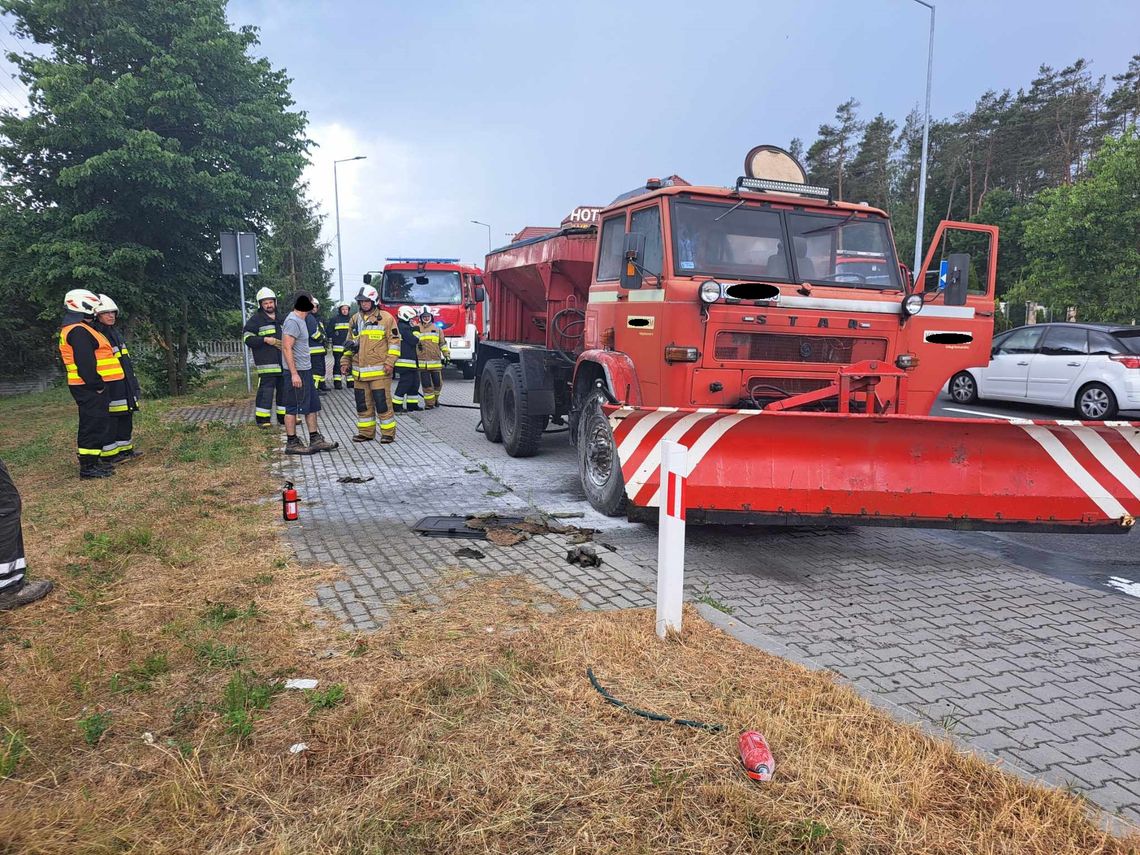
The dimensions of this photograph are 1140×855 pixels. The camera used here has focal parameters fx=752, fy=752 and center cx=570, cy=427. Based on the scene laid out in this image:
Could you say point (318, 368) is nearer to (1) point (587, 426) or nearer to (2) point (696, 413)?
(1) point (587, 426)

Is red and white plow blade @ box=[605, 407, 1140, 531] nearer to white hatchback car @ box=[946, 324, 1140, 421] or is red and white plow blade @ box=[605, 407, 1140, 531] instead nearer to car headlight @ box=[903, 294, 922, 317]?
car headlight @ box=[903, 294, 922, 317]

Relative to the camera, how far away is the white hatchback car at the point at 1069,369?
11375 mm

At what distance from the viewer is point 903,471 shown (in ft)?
17.1

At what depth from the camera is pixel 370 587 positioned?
4.77 meters

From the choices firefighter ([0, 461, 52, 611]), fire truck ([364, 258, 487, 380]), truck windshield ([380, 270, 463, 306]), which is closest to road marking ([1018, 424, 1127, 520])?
firefighter ([0, 461, 52, 611])

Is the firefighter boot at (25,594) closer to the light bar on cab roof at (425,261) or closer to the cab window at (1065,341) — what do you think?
the cab window at (1065,341)

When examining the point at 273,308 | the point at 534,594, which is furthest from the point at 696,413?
the point at 273,308

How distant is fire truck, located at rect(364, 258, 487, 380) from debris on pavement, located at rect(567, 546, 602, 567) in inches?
535

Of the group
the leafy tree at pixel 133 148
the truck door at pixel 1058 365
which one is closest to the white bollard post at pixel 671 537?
the truck door at pixel 1058 365

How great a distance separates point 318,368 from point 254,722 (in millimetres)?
7487

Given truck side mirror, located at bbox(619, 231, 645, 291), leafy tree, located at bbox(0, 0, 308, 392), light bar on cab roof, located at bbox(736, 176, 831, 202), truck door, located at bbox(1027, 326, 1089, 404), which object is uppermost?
leafy tree, located at bbox(0, 0, 308, 392)

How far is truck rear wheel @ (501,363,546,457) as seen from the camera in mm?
8789

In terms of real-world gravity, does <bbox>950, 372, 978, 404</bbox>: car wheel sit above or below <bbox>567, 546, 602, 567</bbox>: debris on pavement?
above

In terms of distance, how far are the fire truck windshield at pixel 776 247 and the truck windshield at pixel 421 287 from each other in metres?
13.2
